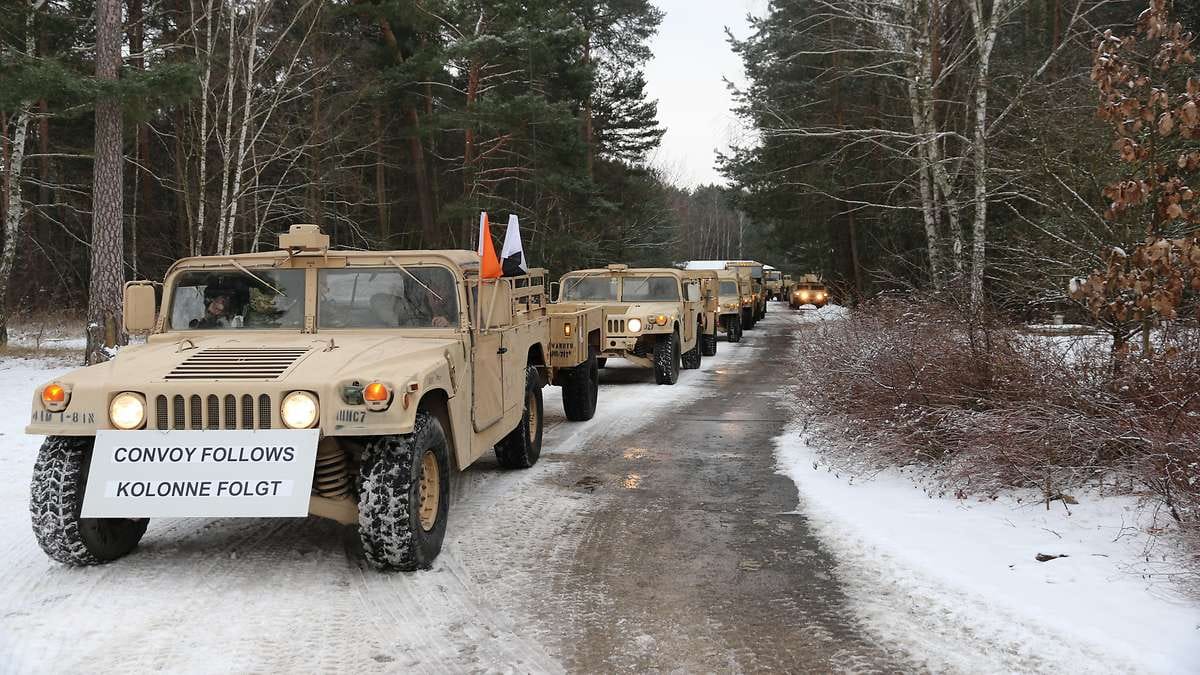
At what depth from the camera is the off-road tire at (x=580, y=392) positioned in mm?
10469

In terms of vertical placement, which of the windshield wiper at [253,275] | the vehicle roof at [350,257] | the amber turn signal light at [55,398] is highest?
the vehicle roof at [350,257]

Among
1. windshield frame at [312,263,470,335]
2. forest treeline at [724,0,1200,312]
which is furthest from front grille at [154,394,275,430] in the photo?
forest treeline at [724,0,1200,312]

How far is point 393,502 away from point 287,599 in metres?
0.68

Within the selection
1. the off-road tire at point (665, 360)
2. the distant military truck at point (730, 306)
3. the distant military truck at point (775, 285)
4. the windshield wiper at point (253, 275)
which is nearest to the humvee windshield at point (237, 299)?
the windshield wiper at point (253, 275)

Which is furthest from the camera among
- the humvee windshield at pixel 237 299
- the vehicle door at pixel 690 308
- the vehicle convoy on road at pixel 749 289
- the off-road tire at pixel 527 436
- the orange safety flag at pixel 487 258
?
the vehicle convoy on road at pixel 749 289

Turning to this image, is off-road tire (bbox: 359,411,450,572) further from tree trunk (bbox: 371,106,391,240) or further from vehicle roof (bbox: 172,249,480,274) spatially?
tree trunk (bbox: 371,106,391,240)

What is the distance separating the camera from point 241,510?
4523 mm

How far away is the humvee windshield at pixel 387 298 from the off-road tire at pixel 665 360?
8.37 meters

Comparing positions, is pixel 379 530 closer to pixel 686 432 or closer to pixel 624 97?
pixel 686 432

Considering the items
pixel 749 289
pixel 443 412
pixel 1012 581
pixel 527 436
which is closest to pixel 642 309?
pixel 527 436

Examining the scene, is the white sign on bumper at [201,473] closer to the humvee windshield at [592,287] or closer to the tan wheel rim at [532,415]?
the tan wheel rim at [532,415]

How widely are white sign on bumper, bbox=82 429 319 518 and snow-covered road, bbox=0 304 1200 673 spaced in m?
0.46

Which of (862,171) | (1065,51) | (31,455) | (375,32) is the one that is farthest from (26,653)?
(862,171)

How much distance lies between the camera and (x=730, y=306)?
24.2 metres
